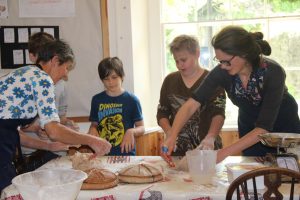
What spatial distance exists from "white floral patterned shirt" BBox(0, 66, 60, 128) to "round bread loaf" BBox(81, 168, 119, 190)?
0.97 feet

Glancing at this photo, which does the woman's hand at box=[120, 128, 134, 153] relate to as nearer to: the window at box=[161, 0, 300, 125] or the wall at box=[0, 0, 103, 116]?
the wall at box=[0, 0, 103, 116]

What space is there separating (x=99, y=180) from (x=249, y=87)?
34.6 inches

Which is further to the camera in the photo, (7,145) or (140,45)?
(140,45)

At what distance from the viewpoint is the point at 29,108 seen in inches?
74.0

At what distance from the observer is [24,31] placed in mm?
3328

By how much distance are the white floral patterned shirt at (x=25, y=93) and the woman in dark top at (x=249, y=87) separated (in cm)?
70

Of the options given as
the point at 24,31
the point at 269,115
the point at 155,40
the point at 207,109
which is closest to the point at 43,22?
the point at 24,31

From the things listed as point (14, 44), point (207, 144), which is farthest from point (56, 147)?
point (14, 44)

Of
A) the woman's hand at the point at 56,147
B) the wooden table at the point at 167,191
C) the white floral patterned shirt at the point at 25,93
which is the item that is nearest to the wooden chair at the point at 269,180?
the wooden table at the point at 167,191

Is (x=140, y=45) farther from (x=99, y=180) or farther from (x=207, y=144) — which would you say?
(x=99, y=180)

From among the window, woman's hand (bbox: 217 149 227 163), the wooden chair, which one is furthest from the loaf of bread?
the window

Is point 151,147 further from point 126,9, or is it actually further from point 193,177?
point 193,177

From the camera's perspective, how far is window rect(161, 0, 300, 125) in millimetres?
3350

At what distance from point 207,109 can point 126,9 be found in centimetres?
124
